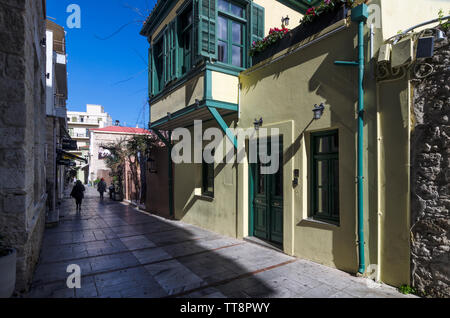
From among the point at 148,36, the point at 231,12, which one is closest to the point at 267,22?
the point at 231,12

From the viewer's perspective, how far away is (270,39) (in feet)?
19.7

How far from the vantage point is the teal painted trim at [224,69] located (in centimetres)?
633

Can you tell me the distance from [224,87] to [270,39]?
1549 mm

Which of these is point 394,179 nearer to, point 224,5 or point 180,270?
point 180,270

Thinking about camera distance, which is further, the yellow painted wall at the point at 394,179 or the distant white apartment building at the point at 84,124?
the distant white apartment building at the point at 84,124

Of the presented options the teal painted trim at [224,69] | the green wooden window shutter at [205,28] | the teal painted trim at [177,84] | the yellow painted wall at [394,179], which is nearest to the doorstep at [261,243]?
the yellow painted wall at [394,179]

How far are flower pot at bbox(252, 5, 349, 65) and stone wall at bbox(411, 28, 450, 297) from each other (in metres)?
1.77

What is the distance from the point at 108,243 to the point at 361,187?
6.08m

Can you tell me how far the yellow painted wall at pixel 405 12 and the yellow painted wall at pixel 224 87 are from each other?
11.4 feet

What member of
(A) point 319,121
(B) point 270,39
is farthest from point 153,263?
(B) point 270,39

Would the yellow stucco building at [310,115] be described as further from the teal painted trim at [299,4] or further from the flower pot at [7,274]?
the flower pot at [7,274]

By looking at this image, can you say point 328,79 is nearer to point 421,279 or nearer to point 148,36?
point 421,279

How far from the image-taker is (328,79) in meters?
4.71
